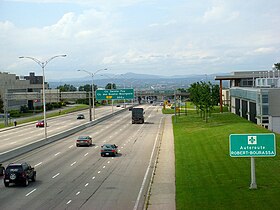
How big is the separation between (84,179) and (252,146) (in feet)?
36.5

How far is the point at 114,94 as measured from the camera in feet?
351

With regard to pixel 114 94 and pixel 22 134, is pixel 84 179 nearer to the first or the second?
pixel 22 134

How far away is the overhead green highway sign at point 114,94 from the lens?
106m

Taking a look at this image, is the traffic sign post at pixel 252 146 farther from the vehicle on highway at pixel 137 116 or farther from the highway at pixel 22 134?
the vehicle on highway at pixel 137 116

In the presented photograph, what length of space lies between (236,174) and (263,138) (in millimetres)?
4580

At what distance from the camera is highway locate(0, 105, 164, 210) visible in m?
25.2

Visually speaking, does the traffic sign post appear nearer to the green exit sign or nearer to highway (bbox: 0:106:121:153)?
the green exit sign

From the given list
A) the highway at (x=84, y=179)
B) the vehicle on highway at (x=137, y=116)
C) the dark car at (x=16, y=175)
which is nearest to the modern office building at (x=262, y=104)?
the vehicle on highway at (x=137, y=116)

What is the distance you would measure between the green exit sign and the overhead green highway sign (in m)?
78.0

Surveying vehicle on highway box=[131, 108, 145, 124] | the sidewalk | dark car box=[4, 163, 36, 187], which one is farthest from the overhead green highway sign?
dark car box=[4, 163, 36, 187]

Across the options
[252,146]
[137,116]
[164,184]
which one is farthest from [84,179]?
[137,116]

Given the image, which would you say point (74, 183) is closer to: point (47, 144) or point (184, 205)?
point (184, 205)

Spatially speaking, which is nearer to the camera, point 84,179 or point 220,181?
point 220,181

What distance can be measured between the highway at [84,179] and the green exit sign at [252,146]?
5.62m
